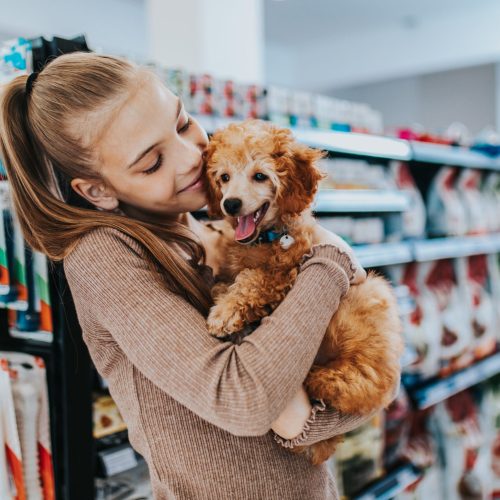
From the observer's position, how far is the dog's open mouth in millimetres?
1320

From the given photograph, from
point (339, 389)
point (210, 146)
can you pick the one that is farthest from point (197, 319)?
point (210, 146)

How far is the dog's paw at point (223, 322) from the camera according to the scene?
119 cm

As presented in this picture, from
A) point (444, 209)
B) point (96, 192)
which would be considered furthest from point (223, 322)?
point (444, 209)

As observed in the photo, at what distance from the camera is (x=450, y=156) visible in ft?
9.87

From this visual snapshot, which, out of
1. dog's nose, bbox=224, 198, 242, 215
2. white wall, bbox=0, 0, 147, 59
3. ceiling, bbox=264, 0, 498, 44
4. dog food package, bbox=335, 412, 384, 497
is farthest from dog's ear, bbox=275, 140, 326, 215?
ceiling, bbox=264, 0, 498, 44

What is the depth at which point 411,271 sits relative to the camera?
312 cm

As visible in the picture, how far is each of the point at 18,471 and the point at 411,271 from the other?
2234 mm

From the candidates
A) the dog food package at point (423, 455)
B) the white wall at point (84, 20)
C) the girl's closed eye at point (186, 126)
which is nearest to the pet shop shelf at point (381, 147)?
the girl's closed eye at point (186, 126)

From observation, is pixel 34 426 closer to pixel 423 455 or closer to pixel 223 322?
pixel 223 322

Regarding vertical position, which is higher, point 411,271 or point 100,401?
point 100,401

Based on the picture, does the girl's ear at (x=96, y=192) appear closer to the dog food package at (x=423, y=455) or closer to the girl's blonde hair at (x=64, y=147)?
the girl's blonde hair at (x=64, y=147)

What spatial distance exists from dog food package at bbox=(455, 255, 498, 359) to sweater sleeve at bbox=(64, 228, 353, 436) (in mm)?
2488

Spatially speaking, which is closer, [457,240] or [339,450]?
[339,450]

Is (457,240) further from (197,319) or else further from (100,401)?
(197,319)
